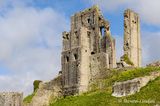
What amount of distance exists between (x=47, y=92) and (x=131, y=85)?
764 inches

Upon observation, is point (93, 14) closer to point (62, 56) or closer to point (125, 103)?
point (62, 56)

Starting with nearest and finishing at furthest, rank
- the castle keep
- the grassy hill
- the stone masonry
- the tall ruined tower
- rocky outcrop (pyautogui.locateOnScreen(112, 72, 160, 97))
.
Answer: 1. the grassy hill
2. rocky outcrop (pyautogui.locateOnScreen(112, 72, 160, 97))
3. the stone masonry
4. the castle keep
5. the tall ruined tower

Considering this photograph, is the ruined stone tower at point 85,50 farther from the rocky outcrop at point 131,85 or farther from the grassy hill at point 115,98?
the rocky outcrop at point 131,85

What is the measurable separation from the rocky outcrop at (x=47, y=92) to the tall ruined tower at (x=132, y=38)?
1130 centimetres

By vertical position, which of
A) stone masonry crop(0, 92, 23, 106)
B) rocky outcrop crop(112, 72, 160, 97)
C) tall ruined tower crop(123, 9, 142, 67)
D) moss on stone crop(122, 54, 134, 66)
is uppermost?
tall ruined tower crop(123, 9, 142, 67)

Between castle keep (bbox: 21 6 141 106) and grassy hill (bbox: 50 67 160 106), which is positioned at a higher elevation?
castle keep (bbox: 21 6 141 106)

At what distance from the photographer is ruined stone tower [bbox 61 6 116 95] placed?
68.9m

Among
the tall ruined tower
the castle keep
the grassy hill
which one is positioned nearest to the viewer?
the grassy hill

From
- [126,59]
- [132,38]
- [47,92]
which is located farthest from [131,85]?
[47,92]

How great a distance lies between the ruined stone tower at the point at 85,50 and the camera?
226 ft

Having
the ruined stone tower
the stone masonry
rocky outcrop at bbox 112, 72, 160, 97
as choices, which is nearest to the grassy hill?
rocky outcrop at bbox 112, 72, 160, 97

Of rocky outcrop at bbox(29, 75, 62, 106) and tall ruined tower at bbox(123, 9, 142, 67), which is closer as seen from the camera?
rocky outcrop at bbox(29, 75, 62, 106)

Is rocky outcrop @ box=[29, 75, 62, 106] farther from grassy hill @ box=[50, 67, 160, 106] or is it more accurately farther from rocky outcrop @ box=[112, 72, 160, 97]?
rocky outcrop @ box=[112, 72, 160, 97]

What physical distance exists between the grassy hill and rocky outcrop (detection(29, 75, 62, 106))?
1216 millimetres
